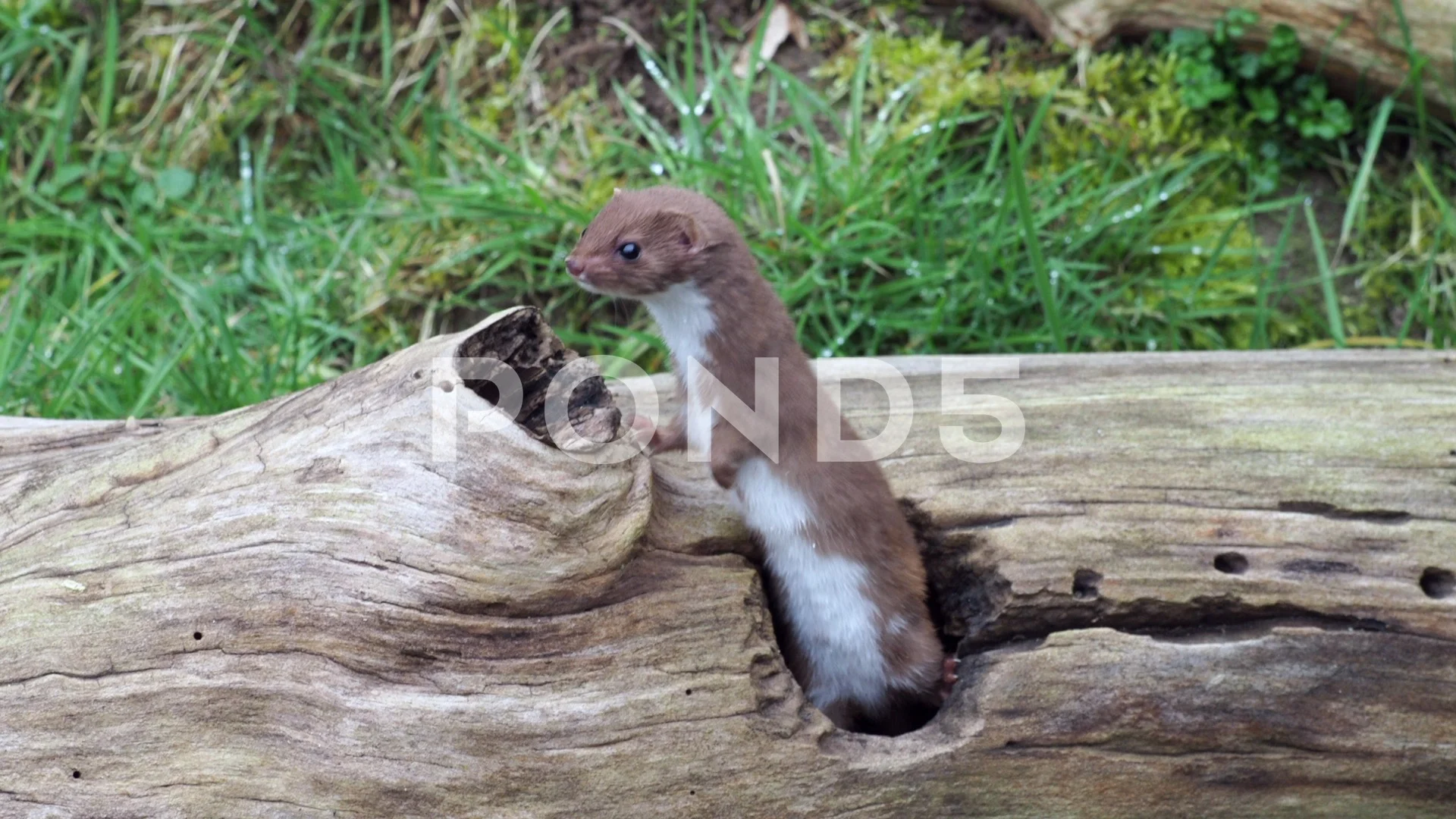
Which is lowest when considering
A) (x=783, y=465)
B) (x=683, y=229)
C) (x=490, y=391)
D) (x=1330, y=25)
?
(x=783, y=465)

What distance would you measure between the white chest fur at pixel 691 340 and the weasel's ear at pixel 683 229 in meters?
0.10

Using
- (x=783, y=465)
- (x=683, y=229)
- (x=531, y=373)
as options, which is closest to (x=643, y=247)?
(x=683, y=229)

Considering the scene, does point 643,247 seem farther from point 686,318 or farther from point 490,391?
point 490,391

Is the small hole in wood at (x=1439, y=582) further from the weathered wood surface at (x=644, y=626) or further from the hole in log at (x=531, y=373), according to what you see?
the hole in log at (x=531, y=373)

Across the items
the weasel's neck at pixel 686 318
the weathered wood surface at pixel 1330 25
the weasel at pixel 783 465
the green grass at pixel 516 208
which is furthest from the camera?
the weathered wood surface at pixel 1330 25

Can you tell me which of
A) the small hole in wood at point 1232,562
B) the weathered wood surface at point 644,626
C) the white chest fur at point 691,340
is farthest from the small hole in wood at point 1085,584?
the white chest fur at point 691,340

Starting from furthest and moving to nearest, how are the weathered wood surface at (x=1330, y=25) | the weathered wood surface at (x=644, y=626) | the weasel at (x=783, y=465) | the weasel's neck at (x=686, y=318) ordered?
the weathered wood surface at (x=1330, y=25), the weasel's neck at (x=686, y=318), the weasel at (x=783, y=465), the weathered wood surface at (x=644, y=626)

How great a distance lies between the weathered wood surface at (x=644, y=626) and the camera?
2.44m

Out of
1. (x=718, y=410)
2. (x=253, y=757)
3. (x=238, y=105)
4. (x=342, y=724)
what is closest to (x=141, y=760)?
(x=253, y=757)

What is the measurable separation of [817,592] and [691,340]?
0.66m

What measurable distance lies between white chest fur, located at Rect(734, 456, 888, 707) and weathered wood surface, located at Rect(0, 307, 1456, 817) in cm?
11

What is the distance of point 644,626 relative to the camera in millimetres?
2574

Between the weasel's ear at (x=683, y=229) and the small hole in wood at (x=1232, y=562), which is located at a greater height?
the weasel's ear at (x=683, y=229)

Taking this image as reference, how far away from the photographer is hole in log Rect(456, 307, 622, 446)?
8.30 ft
